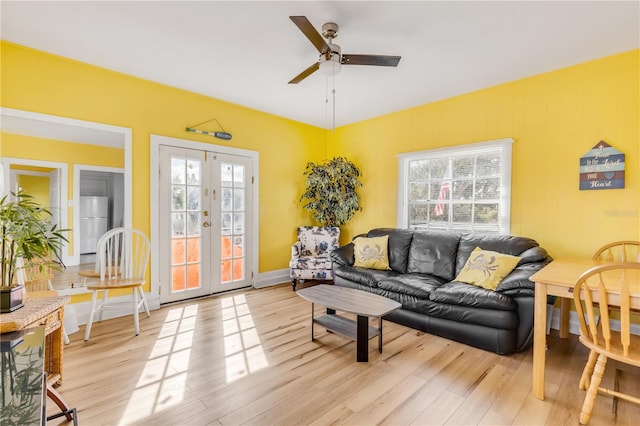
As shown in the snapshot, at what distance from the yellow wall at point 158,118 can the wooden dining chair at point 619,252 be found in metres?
3.73

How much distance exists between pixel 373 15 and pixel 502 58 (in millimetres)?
1474

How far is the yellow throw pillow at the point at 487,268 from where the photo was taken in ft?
8.71

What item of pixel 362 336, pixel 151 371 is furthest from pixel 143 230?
pixel 362 336

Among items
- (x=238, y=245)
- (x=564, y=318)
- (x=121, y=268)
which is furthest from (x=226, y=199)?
(x=564, y=318)

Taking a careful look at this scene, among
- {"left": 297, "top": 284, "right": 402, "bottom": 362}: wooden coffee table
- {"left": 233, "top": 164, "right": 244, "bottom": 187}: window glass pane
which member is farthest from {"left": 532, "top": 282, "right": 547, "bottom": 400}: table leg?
{"left": 233, "top": 164, "right": 244, "bottom": 187}: window glass pane

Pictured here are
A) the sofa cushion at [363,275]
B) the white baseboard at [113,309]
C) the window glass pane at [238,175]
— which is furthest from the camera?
the window glass pane at [238,175]

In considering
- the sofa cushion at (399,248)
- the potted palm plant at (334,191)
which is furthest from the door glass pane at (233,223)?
the sofa cushion at (399,248)

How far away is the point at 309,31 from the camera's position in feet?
6.59

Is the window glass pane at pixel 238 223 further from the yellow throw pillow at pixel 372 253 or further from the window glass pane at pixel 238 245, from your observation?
the yellow throw pillow at pixel 372 253

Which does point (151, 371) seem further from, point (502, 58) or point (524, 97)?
point (524, 97)

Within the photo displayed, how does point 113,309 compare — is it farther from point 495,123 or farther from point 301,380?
point 495,123

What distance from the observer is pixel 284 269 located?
4.78 meters

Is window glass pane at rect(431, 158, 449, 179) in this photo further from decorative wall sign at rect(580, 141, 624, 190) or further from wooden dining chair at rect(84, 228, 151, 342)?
wooden dining chair at rect(84, 228, 151, 342)

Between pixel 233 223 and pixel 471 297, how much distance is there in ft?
10.2
